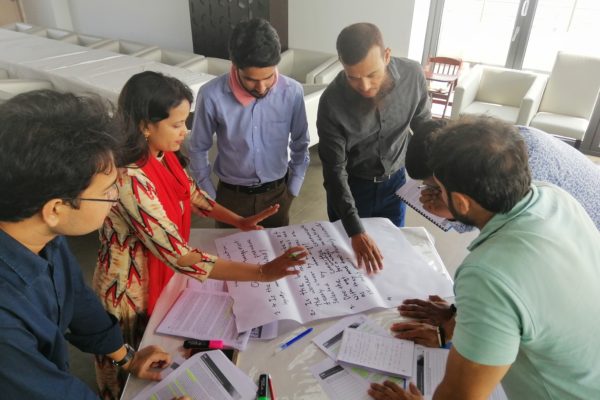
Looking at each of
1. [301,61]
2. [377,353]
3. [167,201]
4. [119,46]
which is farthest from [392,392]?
[119,46]

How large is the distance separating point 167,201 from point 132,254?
19cm

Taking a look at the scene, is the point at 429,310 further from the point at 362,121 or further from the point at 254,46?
the point at 254,46

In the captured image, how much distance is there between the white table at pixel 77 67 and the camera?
371 cm

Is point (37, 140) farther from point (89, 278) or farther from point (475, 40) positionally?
point (475, 40)

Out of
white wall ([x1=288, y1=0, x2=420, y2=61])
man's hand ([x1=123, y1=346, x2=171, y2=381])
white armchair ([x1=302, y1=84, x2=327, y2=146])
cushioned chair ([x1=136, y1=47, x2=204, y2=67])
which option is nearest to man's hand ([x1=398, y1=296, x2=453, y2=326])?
man's hand ([x1=123, y1=346, x2=171, y2=381])

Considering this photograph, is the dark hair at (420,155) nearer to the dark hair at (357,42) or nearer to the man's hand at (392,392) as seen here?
the dark hair at (357,42)

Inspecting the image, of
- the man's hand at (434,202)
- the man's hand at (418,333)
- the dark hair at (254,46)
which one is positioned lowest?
the man's hand at (418,333)

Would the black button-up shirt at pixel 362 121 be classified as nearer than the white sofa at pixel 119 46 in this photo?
Yes

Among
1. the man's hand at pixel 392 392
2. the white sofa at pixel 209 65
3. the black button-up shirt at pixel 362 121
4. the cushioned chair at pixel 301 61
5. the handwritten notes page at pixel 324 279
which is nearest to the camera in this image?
the man's hand at pixel 392 392

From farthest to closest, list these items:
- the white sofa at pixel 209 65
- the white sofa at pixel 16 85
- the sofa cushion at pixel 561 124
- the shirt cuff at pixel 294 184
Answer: the white sofa at pixel 209 65, the sofa cushion at pixel 561 124, the white sofa at pixel 16 85, the shirt cuff at pixel 294 184

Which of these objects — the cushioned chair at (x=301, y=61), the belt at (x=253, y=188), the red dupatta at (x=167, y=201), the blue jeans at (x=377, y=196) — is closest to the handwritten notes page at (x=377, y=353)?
the red dupatta at (x=167, y=201)

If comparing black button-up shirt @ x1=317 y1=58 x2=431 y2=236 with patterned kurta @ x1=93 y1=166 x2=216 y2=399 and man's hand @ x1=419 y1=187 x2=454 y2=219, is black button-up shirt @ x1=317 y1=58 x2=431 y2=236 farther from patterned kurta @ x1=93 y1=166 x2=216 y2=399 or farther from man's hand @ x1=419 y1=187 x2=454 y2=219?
patterned kurta @ x1=93 y1=166 x2=216 y2=399

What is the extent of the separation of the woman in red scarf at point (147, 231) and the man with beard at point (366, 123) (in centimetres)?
51

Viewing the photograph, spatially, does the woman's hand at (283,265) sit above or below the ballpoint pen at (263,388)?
above
